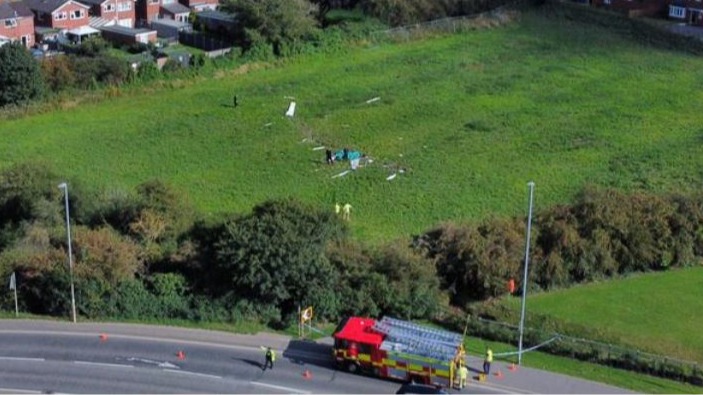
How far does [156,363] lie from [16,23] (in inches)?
1943

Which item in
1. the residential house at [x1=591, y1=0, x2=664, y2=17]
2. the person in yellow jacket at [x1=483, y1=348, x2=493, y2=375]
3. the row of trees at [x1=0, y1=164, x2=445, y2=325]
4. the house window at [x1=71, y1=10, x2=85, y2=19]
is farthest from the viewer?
the residential house at [x1=591, y1=0, x2=664, y2=17]

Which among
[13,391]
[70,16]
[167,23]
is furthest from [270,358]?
[70,16]

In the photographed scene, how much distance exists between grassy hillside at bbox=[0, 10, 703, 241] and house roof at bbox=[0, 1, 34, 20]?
1743 cm

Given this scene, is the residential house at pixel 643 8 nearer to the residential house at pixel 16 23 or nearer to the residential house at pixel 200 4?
the residential house at pixel 200 4

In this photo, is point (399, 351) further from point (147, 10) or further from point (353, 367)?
point (147, 10)

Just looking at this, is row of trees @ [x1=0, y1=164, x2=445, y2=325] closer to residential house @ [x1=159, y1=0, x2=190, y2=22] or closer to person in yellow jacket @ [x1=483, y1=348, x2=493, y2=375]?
person in yellow jacket @ [x1=483, y1=348, x2=493, y2=375]

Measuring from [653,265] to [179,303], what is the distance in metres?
18.2

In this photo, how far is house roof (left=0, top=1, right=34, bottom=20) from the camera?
7588 centimetres

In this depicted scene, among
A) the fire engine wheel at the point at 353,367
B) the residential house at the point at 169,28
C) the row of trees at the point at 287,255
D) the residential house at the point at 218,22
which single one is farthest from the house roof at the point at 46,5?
the fire engine wheel at the point at 353,367

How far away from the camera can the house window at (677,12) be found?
82.0 meters

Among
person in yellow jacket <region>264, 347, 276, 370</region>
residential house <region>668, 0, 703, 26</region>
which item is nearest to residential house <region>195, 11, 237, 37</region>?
residential house <region>668, 0, 703, 26</region>

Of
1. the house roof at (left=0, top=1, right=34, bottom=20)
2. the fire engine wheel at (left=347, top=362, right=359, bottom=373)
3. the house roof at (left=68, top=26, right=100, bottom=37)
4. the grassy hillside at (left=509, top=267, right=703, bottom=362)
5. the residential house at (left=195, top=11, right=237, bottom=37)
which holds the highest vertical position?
the house roof at (left=0, top=1, right=34, bottom=20)

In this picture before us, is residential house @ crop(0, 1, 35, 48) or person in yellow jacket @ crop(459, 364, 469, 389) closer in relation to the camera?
person in yellow jacket @ crop(459, 364, 469, 389)

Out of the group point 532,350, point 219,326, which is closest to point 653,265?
point 532,350
